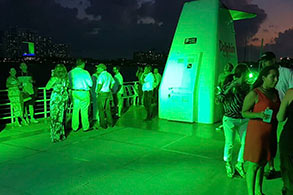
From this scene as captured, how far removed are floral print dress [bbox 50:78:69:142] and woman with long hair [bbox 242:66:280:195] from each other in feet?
13.5

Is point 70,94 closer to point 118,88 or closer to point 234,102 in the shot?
point 118,88

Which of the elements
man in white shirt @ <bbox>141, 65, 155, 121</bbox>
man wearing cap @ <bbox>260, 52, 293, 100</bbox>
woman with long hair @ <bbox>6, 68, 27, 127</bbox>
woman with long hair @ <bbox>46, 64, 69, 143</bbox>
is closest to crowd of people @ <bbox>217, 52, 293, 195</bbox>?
man wearing cap @ <bbox>260, 52, 293, 100</bbox>

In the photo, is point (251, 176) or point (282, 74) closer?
point (251, 176)

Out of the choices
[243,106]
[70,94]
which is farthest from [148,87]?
[243,106]

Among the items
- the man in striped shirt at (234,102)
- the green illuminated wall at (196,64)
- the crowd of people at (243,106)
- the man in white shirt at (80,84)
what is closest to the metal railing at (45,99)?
the crowd of people at (243,106)

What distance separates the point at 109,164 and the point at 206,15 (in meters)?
5.54

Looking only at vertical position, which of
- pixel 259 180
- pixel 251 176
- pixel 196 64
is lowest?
pixel 259 180

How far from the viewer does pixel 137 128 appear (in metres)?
7.32

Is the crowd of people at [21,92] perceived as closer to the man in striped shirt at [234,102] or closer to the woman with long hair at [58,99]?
the woman with long hair at [58,99]

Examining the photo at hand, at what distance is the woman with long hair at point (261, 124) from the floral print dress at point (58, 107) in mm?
4102

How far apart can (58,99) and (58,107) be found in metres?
0.18

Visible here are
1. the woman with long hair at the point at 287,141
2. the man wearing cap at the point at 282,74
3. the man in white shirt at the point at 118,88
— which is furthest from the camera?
the man in white shirt at the point at 118,88

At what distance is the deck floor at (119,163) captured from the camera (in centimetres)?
380

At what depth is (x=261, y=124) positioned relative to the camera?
10.1ft
